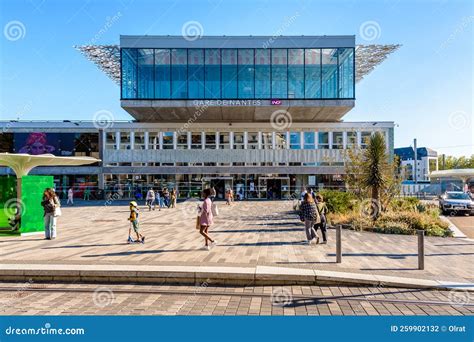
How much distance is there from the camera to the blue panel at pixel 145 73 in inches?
1448

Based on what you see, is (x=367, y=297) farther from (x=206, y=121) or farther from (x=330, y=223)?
(x=206, y=121)

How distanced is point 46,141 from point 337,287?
1706 inches

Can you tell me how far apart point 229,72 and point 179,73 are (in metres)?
5.20

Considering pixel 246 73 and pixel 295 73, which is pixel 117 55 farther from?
pixel 295 73

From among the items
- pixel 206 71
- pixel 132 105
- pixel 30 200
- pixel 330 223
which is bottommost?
pixel 330 223

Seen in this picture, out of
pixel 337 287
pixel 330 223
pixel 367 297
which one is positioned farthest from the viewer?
pixel 330 223

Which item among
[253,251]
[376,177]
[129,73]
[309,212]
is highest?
[129,73]

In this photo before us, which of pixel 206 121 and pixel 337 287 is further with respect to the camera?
pixel 206 121

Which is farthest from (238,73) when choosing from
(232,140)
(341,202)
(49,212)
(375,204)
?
(49,212)

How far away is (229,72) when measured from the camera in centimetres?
3678

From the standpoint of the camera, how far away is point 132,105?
3638 centimetres

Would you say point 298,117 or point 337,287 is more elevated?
point 298,117
